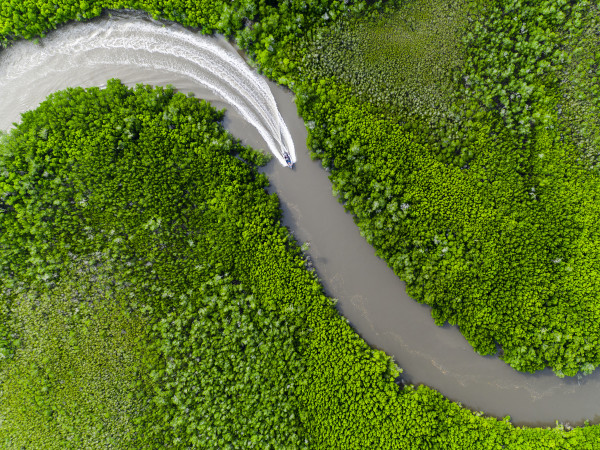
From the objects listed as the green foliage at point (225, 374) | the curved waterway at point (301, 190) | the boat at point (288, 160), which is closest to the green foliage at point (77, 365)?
the green foliage at point (225, 374)

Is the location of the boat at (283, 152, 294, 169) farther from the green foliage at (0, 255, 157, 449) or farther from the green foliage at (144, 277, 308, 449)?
the green foliage at (0, 255, 157, 449)

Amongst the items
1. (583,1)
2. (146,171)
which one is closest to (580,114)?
(583,1)

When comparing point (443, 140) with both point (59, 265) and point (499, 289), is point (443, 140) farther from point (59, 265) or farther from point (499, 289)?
point (59, 265)

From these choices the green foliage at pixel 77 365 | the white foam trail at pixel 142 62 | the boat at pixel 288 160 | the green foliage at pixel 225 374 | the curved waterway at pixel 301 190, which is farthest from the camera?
the white foam trail at pixel 142 62

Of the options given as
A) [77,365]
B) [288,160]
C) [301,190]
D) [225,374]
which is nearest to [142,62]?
[288,160]

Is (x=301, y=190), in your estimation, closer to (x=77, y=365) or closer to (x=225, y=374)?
(x=225, y=374)

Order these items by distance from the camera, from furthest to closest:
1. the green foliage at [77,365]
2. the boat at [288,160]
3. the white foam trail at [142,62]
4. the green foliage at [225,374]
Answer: the white foam trail at [142,62] → the boat at [288,160] → the green foliage at [77,365] → the green foliage at [225,374]

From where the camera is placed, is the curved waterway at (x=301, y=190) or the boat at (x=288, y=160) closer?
the curved waterway at (x=301, y=190)

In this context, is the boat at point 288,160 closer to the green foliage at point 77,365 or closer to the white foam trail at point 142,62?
the white foam trail at point 142,62
